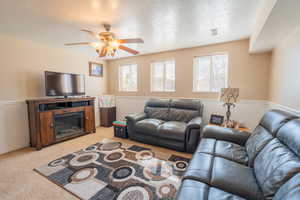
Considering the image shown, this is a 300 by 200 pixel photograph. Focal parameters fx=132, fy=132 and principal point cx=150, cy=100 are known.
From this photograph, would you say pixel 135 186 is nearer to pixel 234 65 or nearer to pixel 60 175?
pixel 60 175

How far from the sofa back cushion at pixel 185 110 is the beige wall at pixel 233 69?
372 millimetres

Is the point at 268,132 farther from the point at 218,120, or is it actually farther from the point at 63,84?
the point at 63,84

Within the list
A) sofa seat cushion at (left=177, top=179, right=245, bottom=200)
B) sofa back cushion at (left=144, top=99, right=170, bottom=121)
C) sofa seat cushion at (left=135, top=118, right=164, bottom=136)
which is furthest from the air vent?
sofa seat cushion at (left=177, top=179, right=245, bottom=200)

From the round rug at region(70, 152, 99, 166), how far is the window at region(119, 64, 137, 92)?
8.30ft

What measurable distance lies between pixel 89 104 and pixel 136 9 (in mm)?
2914

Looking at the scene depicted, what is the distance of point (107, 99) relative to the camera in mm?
4527

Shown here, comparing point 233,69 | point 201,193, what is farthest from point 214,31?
point 201,193

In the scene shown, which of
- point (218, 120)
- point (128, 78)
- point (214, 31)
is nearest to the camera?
point (214, 31)

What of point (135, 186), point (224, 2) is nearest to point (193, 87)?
point (224, 2)

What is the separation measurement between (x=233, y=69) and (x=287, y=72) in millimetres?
1135

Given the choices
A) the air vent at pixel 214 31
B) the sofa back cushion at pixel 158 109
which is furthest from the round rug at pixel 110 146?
the air vent at pixel 214 31

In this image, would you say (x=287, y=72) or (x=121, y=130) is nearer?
(x=287, y=72)

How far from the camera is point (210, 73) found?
11.1 ft

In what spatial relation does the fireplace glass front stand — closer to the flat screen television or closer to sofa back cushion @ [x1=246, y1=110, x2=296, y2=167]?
the flat screen television
